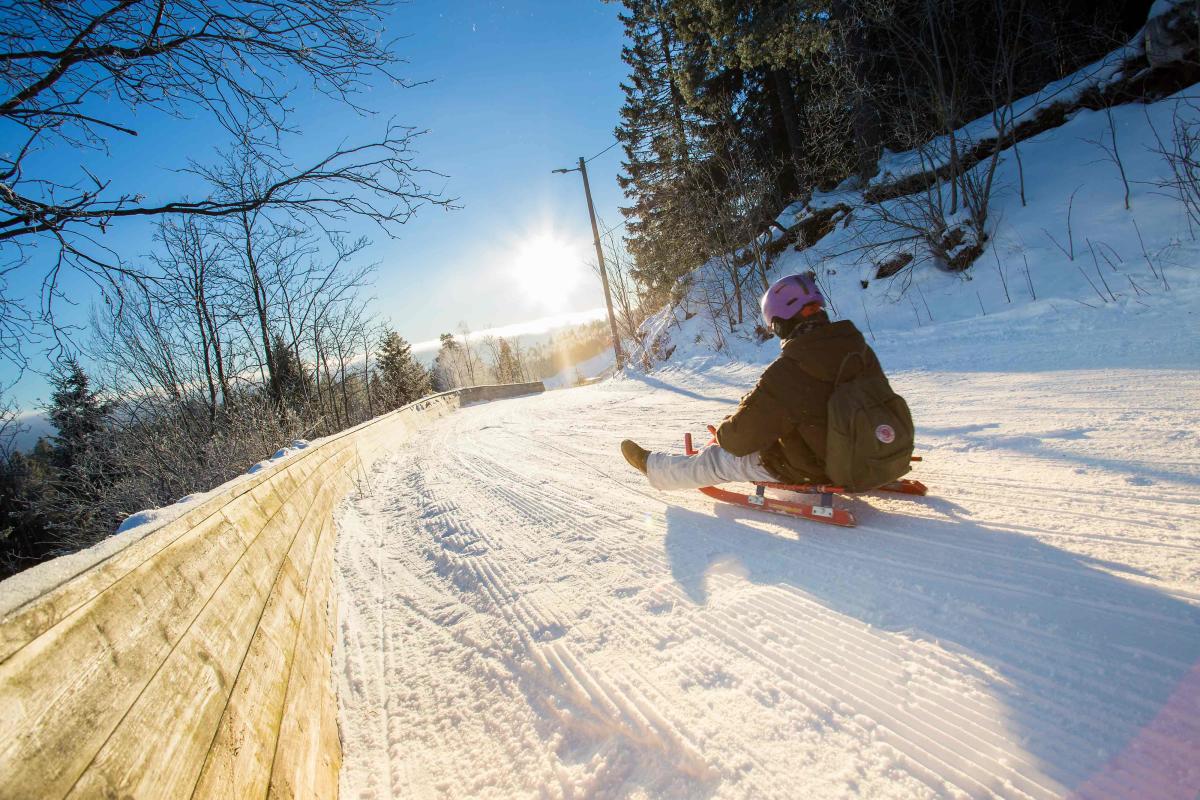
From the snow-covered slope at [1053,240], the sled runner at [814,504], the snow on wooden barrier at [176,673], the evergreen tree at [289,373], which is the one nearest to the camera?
the snow on wooden barrier at [176,673]

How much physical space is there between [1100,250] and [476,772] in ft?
28.8

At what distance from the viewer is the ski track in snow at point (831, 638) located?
4.11 ft

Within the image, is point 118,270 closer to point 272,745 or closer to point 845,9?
point 272,745

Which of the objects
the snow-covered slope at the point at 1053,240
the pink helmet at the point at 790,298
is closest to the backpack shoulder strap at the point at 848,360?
the pink helmet at the point at 790,298

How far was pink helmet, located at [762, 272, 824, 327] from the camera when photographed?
8.45 ft

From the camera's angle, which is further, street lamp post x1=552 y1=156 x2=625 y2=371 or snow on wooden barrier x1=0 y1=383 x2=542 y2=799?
street lamp post x1=552 y1=156 x2=625 y2=371

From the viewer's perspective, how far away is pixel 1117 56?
28.7ft

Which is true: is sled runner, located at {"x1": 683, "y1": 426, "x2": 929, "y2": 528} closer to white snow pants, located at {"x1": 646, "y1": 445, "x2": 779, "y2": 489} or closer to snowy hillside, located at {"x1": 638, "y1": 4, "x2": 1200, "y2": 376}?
white snow pants, located at {"x1": 646, "y1": 445, "x2": 779, "y2": 489}

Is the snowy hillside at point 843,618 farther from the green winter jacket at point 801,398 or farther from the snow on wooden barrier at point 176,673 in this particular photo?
the green winter jacket at point 801,398

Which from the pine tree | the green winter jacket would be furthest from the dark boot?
the pine tree

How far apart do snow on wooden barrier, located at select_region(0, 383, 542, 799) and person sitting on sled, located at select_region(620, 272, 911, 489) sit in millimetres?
2192

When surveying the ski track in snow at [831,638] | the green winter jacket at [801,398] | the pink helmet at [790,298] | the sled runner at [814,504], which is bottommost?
the ski track in snow at [831,638]

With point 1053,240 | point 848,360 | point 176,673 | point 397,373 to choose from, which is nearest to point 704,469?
point 848,360

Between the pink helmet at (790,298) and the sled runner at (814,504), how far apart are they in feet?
3.14
